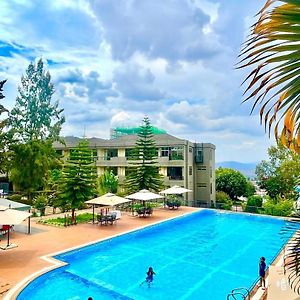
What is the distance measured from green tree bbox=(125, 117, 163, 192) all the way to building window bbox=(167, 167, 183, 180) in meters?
2.66

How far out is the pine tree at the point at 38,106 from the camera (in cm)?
4500

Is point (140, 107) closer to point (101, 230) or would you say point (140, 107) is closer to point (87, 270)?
point (101, 230)

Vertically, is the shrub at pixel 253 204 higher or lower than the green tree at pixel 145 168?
lower

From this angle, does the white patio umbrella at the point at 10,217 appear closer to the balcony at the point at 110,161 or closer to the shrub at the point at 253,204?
the shrub at the point at 253,204

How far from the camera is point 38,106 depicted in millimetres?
45438

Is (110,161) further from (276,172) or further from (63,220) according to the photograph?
(276,172)

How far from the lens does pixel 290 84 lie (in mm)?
1845

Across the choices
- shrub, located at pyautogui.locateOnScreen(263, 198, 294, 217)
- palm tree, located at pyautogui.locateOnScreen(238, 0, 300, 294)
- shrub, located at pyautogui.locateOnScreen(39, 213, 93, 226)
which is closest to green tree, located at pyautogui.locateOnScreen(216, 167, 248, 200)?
shrub, located at pyautogui.locateOnScreen(263, 198, 294, 217)

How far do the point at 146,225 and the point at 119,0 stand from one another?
14.8m

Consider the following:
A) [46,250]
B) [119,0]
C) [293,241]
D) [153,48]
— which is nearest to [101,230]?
[46,250]

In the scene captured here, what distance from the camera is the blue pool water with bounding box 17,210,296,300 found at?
11.3 meters

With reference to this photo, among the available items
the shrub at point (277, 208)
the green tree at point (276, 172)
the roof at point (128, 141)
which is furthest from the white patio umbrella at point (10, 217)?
the green tree at point (276, 172)

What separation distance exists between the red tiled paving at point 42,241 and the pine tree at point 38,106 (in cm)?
2670

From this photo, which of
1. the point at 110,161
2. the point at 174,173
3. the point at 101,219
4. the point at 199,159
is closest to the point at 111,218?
the point at 101,219
